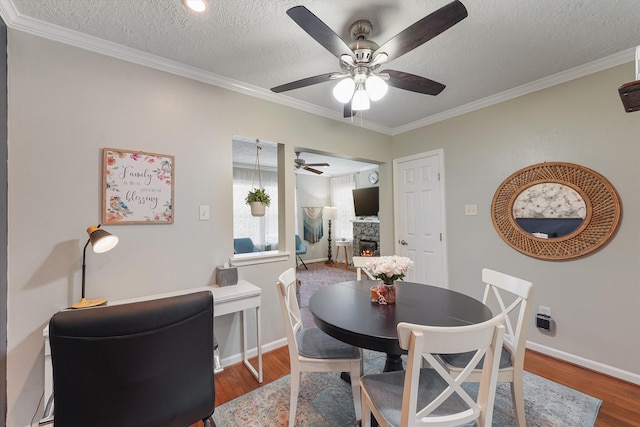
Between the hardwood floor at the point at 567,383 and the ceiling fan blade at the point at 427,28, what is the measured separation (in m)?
2.40

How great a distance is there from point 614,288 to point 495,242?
868 millimetres

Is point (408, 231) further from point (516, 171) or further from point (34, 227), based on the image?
point (34, 227)

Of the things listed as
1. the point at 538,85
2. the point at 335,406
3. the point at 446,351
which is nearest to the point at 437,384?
the point at 446,351

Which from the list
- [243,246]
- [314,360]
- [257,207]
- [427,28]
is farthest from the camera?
[243,246]

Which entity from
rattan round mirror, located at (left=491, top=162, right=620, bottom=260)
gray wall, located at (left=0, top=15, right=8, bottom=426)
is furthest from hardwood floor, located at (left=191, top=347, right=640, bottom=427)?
gray wall, located at (left=0, top=15, right=8, bottom=426)

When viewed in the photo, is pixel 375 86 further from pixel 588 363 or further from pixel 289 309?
pixel 588 363

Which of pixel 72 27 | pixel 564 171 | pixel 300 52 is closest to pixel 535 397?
pixel 564 171

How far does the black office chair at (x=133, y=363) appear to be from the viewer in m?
0.88

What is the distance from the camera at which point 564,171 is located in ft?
7.34

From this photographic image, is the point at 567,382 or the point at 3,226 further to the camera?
the point at 567,382

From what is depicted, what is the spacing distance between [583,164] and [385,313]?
7.26ft

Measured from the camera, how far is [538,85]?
2.38m

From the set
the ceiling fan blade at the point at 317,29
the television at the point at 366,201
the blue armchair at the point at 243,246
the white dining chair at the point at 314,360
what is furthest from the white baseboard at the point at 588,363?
the blue armchair at the point at 243,246

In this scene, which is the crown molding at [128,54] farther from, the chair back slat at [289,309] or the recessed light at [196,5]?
the chair back slat at [289,309]
